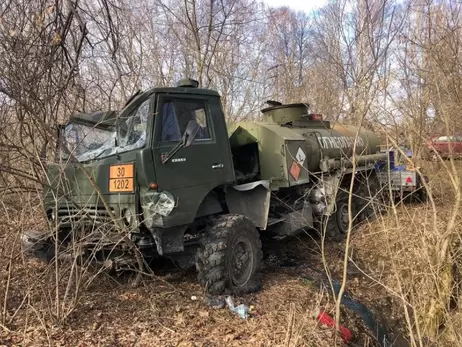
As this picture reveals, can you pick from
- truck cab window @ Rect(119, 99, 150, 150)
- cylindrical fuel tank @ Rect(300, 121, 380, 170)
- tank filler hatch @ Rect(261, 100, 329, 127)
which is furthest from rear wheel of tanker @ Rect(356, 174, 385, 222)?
truck cab window @ Rect(119, 99, 150, 150)

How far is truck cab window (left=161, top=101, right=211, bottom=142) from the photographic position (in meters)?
5.36

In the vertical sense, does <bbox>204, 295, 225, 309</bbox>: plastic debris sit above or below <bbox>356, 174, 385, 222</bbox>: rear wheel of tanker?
below

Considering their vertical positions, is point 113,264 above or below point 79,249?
below

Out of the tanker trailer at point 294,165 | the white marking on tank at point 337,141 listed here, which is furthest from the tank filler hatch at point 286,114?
the white marking on tank at point 337,141

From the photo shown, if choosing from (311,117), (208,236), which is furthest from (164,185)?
(311,117)

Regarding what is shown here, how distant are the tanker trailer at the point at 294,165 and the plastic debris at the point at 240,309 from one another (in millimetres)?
2019

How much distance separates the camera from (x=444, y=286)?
4758 millimetres

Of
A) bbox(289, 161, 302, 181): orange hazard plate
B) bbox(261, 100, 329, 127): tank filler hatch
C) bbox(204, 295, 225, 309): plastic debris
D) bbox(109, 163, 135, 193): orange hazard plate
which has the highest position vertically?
bbox(261, 100, 329, 127): tank filler hatch

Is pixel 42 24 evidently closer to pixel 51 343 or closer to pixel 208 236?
pixel 208 236

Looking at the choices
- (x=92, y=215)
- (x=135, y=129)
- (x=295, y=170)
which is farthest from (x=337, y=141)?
(x=92, y=215)

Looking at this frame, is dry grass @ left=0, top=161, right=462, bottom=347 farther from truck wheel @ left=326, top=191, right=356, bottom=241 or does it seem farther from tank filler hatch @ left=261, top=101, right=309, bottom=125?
tank filler hatch @ left=261, top=101, right=309, bottom=125

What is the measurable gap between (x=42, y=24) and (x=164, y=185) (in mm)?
2555

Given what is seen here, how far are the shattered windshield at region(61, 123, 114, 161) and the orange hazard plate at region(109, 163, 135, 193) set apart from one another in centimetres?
46

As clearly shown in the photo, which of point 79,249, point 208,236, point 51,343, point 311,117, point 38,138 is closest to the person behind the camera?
point 51,343
